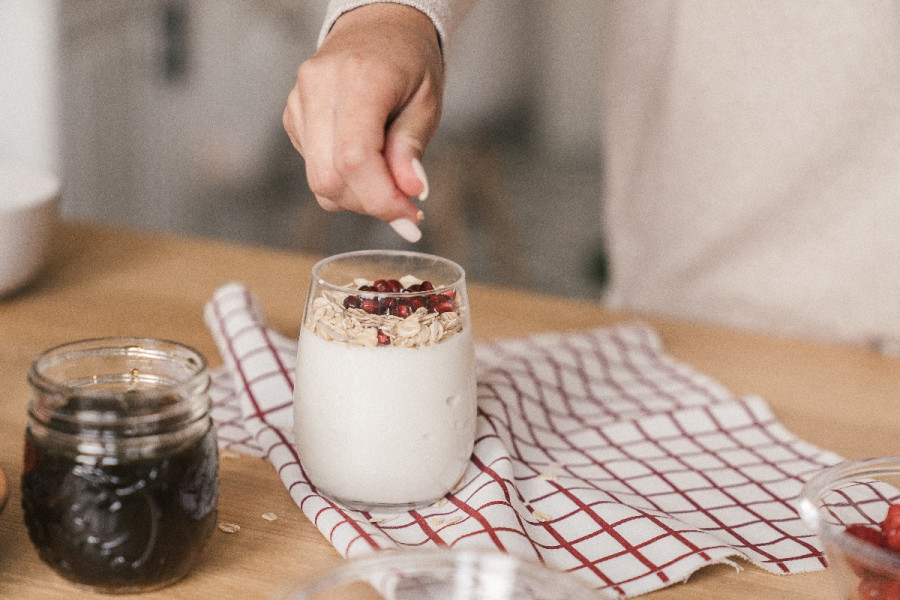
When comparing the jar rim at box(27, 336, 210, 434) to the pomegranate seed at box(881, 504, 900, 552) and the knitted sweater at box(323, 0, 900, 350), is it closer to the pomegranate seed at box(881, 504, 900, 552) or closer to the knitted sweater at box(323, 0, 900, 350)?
the pomegranate seed at box(881, 504, 900, 552)

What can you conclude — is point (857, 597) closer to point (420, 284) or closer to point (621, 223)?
point (420, 284)

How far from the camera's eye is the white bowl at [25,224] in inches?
44.2

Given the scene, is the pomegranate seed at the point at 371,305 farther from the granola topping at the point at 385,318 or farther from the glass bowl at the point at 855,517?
the glass bowl at the point at 855,517

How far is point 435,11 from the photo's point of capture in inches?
33.8

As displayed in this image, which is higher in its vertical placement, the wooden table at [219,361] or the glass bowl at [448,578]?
the glass bowl at [448,578]

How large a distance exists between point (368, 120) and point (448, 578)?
338 mm

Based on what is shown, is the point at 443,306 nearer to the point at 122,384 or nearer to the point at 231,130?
the point at 122,384

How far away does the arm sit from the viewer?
0.71 m

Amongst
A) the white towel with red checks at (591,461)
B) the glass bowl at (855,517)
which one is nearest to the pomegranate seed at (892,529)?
the glass bowl at (855,517)

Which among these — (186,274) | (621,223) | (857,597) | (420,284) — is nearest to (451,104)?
(621,223)

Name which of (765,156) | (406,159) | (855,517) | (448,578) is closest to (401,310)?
(406,159)

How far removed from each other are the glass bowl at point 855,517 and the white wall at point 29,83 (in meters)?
2.31

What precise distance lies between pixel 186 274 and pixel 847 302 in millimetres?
872

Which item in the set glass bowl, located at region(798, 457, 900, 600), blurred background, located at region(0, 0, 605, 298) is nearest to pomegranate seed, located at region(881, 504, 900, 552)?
glass bowl, located at region(798, 457, 900, 600)
